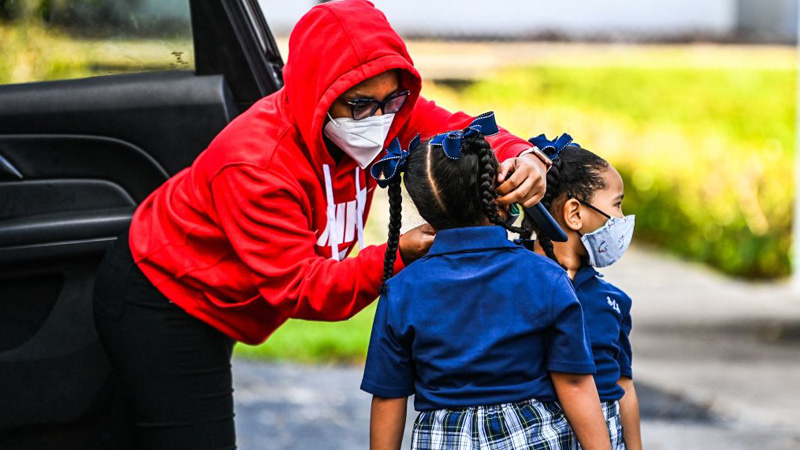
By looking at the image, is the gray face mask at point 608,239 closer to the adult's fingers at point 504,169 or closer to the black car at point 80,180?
the adult's fingers at point 504,169

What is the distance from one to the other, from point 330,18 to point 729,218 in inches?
257

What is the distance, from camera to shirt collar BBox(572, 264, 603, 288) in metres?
2.57

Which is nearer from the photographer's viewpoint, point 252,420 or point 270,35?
point 270,35

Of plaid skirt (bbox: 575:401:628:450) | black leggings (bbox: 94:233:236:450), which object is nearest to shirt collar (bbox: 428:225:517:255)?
plaid skirt (bbox: 575:401:628:450)

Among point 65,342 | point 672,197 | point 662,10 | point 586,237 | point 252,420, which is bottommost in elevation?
point 662,10

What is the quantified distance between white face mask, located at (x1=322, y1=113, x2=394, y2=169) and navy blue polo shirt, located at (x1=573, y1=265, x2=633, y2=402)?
52cm

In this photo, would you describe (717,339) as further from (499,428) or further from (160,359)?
(499,428)

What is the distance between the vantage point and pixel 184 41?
3152 mm

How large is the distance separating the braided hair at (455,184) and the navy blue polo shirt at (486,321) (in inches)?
1.3

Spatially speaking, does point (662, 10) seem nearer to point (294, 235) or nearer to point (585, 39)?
point (585, 39)

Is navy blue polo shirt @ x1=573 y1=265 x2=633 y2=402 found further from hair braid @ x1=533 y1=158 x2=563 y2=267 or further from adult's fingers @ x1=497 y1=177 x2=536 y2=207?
adult's fingers @ x1=497 y1=177 x2=536 y2=207

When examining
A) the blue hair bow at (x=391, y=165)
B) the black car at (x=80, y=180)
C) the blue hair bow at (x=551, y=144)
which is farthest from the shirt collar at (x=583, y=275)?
the black car at (x=80, y=180)

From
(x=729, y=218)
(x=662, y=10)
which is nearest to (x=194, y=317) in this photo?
(x=729, y=218)

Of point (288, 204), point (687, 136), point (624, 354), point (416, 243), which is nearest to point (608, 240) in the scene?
point (624, 354)
